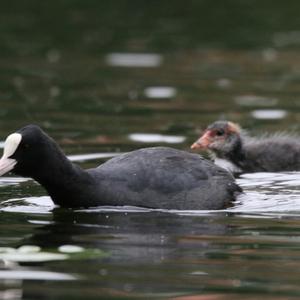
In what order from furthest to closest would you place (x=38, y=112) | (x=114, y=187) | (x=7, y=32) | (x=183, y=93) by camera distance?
(x=7, y=32)
(x=183, y=93)
(x=38, y=112)
(x=114, y=187)

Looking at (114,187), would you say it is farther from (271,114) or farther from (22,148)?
(271,114)

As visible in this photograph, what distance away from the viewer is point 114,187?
11445 millimetres

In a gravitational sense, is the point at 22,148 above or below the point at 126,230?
above

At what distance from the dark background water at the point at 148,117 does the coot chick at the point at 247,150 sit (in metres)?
0.61

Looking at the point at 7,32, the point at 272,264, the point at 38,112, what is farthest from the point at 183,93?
the point at 272,264

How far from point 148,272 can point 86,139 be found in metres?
6.97

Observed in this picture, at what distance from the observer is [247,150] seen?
15.1 metres

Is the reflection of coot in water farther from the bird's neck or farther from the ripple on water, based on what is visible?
the bird's neck

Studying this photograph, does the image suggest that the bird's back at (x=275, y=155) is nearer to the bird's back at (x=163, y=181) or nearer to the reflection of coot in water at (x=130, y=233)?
the bird's back at (x=163, y=181)

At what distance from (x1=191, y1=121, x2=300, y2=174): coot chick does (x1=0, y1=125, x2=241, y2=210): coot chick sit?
9.47ft

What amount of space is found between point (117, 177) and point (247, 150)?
3.86 meters

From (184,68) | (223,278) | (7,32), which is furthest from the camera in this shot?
(7,32)

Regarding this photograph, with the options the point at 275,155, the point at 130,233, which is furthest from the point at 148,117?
the point at 130,233

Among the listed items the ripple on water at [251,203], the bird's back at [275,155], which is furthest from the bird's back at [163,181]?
the bird's back at [275,155]
